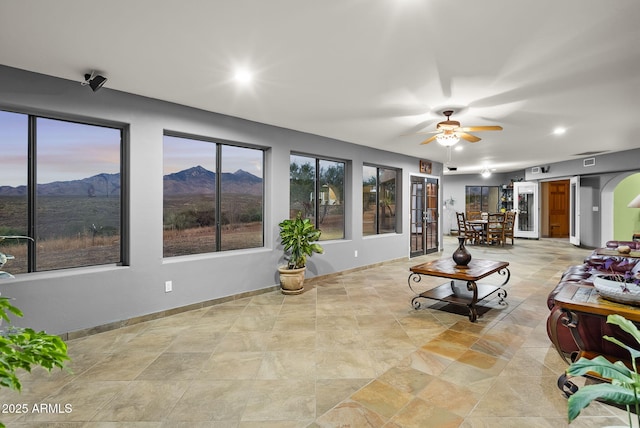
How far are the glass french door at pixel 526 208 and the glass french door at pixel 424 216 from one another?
446cm

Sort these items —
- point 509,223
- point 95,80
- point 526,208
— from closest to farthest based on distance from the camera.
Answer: point 95,80 < point 509,223 < point 526,208

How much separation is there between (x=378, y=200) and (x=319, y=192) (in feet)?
5.58

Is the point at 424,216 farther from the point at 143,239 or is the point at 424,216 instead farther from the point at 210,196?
the point at 143,239

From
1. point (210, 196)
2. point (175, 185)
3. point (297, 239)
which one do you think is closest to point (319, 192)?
point (297, 239)

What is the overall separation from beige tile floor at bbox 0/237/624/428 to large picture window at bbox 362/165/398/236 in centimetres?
282

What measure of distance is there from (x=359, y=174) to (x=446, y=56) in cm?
352

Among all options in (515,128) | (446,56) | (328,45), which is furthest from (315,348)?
(515,128)

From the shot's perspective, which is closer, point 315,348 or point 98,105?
point 315,348

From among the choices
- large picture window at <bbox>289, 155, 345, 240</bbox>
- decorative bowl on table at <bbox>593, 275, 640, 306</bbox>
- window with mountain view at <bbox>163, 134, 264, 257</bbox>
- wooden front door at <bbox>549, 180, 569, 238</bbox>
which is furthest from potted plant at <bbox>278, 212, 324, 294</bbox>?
wooden front door at <bbox>549, 180, 569, 238</bbox>

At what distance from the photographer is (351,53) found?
253 centimetres

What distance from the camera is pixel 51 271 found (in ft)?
10.0

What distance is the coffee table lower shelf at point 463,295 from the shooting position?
3.43 m

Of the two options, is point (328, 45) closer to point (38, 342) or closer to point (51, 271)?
point (38, 342)

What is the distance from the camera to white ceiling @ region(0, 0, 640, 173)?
198 centimetres
